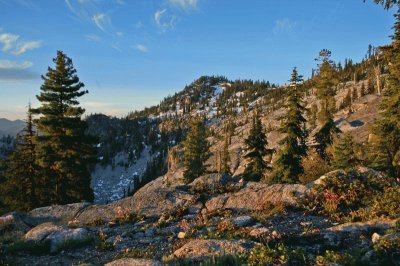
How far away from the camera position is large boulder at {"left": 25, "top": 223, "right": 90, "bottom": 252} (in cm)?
1045

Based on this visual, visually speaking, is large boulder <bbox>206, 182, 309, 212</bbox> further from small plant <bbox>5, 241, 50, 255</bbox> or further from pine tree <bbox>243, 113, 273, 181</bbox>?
pine tree <bbox>243, 113, 273, 181</bbox>

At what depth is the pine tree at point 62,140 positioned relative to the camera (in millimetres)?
28438

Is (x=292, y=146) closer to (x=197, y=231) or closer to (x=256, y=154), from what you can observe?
(x=256, y=154)

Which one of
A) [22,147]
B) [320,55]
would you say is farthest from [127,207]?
[320,55]

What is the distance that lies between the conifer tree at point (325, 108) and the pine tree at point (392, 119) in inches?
384

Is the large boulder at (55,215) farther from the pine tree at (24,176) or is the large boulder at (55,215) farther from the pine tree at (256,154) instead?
the pine tree at (256,154)

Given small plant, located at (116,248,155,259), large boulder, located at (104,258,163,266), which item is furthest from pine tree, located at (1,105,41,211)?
large boulder, located at (104,258,163,266)

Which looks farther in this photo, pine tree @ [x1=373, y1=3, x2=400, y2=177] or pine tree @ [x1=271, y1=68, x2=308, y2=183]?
pine tree @ [x1=271, y1=68, x2=308, y2=183]

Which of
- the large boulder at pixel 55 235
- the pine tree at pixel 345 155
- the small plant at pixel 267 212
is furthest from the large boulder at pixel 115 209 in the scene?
the pine tree at pixel 345 155

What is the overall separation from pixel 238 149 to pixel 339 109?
3828cm

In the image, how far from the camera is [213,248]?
7.62 metres

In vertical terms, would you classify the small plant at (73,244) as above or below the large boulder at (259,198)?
below

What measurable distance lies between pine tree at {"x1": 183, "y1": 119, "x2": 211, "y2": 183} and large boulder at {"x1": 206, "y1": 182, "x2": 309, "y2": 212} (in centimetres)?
2920

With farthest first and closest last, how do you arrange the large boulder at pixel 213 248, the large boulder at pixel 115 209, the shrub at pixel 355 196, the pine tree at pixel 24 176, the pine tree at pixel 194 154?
the pine tree at pixel 194 154, the pine tree at pixel 24 176, the large boulder at pixel 115 209, the shrub at pixel 355 196, the large boulder at pixel 213 248
